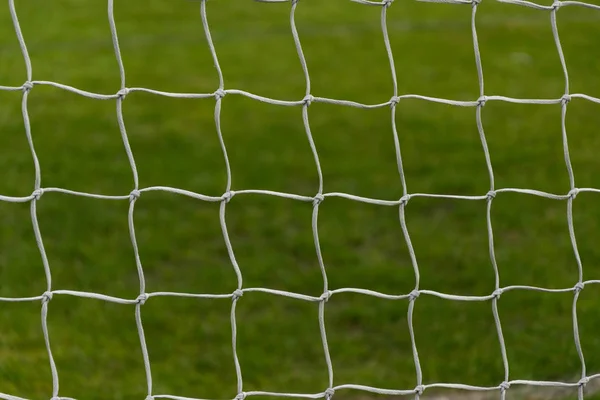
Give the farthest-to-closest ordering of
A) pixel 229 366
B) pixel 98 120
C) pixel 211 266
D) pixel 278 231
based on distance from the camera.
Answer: pixel 98 120 → pixel 278 231 → pixel 211 266 → pixel 229 366

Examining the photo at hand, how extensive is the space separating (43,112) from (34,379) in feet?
8.86

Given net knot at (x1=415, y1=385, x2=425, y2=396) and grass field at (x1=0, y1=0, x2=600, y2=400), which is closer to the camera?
net knot at (x1=415, y1=385, x2=425, y2=396)

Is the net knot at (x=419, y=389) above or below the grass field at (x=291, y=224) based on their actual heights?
below

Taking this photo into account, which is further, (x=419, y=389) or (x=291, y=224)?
(x=291, y=224)

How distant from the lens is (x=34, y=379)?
2.61 metres

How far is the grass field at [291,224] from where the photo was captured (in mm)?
2760

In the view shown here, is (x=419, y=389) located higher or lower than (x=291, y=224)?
lower

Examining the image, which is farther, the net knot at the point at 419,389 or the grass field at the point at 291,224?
the grass field at the point at 291,224

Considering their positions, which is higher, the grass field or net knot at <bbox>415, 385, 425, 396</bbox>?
the grass field

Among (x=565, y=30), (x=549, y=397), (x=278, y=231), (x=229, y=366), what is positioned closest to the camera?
(x=549, y=397)

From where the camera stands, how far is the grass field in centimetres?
276

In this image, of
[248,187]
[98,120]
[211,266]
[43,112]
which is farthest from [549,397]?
[43,112]

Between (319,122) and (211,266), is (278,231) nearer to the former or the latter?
(211,266)

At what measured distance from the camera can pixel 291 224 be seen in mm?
3713
